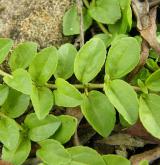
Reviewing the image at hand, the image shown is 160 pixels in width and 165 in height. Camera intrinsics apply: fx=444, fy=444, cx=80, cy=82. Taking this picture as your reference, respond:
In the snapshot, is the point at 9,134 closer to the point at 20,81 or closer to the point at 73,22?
the point at 20,81

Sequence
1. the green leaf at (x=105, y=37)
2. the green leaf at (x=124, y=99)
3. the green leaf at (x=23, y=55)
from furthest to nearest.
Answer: the green leaf at (x=105, y=37), the green leaf at (x=23, y=55), the green leaf at (x=124, y=99)

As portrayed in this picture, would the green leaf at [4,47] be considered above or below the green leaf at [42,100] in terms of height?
above

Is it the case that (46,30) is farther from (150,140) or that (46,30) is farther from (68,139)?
Answer: (150,140)

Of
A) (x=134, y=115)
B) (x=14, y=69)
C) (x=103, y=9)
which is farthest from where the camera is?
(x=103, y=9)

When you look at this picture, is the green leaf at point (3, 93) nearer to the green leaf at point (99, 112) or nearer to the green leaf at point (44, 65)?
the green leaf at point (44, 65)

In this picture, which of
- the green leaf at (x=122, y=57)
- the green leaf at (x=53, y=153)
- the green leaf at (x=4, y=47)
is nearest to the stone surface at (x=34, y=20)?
the green leaf at (x=4, y=47)

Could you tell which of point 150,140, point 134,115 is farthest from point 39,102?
point 150,140
